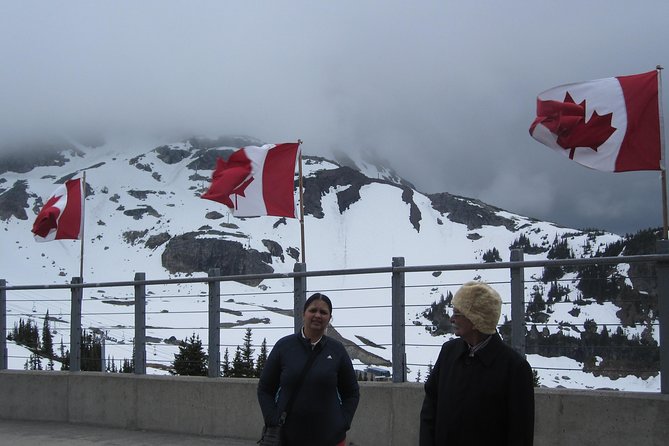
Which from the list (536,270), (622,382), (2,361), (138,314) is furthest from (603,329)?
(2,361)

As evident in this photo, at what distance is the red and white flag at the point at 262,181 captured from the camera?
12.9 metres

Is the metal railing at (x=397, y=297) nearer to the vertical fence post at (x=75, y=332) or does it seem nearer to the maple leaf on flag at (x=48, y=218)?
the vertical fence post at (x=75, y=332)

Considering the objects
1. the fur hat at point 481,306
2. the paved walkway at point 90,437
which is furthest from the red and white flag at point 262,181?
the fur hat at point 481,306

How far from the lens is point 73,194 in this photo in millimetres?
16328

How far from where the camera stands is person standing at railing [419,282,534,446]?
412 centimetres

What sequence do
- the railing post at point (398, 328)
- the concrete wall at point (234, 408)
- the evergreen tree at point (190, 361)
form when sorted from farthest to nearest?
the evergreen tree at point (190, 361) → the railing post at point (398, 328) → the concrete wall at point (234, 408)

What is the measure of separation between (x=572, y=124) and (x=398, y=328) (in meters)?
3.28

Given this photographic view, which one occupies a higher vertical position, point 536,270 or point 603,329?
point 536,270

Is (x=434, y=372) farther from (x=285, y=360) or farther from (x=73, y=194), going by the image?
(x=73, y=194)

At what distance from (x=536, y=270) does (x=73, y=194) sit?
1105 centimetres

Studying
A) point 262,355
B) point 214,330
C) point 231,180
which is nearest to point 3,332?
point 262,355

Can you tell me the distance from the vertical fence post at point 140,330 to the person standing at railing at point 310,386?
610 cm

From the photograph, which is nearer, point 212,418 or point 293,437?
point 293,437

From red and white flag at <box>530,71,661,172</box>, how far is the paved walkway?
5.35 metres
